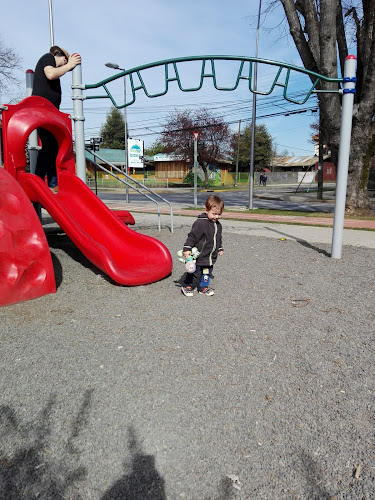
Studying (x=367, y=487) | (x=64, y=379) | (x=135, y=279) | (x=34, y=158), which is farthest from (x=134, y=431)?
(x=34, y=158)

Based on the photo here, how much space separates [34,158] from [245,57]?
12.8 ft

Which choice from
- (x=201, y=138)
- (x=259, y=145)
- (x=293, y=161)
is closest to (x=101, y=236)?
(x=201, y=138)

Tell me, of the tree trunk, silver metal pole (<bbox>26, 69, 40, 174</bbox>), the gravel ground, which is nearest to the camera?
the gravel ground

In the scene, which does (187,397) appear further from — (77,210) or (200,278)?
(77,210)

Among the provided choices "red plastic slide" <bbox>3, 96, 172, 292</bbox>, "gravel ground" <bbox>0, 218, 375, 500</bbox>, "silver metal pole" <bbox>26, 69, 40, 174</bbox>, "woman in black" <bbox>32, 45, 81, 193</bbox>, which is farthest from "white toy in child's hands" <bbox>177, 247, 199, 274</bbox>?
"silver metal pole" <bbox>26, 69, 40, 174</bbox>

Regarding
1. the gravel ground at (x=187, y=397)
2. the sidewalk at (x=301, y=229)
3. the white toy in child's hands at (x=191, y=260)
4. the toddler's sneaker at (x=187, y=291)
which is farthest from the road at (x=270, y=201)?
the gravel ground at (x=187, y=397)

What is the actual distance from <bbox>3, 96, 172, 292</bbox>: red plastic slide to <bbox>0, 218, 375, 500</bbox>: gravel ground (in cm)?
54

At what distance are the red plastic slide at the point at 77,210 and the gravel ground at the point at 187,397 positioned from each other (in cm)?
54

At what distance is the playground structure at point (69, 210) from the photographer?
160 inches

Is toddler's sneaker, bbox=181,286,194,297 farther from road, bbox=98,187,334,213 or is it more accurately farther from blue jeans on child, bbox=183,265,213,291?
road, bbox=98,187,334,213

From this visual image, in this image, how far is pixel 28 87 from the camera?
7.67m

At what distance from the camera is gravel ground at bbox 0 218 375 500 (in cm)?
178

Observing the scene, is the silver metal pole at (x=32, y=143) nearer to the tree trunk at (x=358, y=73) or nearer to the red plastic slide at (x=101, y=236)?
the red plastic slide at (x=101, y=236)

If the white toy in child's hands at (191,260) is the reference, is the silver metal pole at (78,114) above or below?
above
